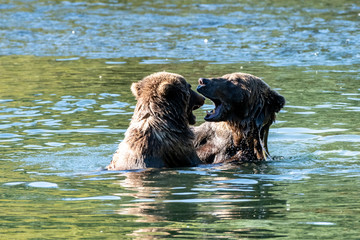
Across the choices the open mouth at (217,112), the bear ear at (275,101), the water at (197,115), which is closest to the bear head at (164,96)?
the open mouth at (217,112)

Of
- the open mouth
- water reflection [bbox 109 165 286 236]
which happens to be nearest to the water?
water reflection [bbox 109 165 286 236]

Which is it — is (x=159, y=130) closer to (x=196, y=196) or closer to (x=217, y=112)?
(x=217, y=112)

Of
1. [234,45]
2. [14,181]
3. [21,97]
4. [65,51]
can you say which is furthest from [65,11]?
[14,181]

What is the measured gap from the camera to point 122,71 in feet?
58.0

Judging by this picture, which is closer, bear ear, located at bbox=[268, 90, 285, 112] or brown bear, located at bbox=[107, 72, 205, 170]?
brown bear, located at bbox=[107, 72, 205, 170]

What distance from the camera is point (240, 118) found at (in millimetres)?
10289

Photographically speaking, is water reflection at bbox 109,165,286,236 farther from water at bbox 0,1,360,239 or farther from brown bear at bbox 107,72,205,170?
brown bear at bbox 107,72,205,170

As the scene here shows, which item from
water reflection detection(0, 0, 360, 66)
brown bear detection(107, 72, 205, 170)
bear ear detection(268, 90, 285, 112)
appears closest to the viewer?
brown bear detection(107, 72, 205, 170)

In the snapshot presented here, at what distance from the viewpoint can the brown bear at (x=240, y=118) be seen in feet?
32.9

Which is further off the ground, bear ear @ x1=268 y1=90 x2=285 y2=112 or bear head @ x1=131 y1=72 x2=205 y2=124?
bear head @ x1=131 y1=72 x2=205 y2=124

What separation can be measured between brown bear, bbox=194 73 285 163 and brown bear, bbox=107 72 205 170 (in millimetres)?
617

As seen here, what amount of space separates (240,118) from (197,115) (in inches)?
135

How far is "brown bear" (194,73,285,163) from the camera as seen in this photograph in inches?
395

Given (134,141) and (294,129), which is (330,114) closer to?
(294,129)
